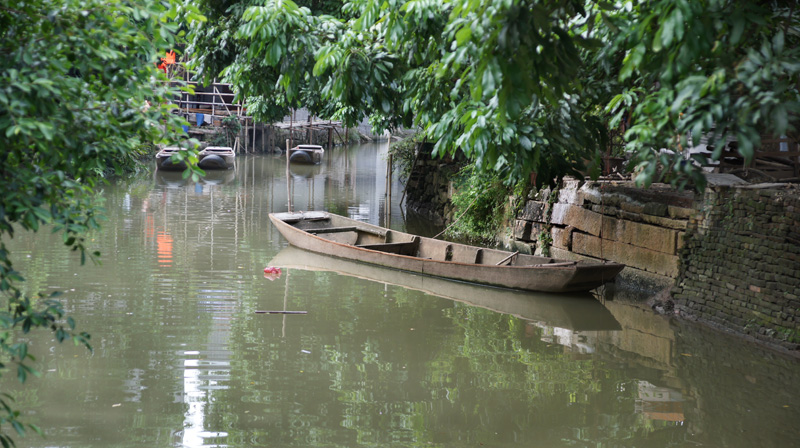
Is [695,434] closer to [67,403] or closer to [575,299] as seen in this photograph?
[575,299]

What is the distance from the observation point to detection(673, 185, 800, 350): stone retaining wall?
7513 mm

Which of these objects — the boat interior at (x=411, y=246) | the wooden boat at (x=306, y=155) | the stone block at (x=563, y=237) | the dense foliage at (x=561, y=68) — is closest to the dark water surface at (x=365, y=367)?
the boat interior at (x=411, y=246)

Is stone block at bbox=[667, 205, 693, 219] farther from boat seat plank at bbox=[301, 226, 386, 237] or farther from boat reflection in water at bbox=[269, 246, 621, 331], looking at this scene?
boat seat plank at bbox=[301, 226, 386, 237]

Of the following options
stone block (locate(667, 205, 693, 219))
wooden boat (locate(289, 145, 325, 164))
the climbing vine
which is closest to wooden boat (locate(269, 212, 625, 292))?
stone block (locate(667, 205, 693, 219))

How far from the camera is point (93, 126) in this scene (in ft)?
9.91

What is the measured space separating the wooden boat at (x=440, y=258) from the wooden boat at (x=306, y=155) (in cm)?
1659

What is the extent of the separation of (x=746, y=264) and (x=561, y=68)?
5517 millimetres

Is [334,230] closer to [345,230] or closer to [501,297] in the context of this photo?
[345,230]

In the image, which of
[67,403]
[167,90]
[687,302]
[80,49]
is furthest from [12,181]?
[687,302]

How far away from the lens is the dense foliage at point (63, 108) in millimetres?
2789

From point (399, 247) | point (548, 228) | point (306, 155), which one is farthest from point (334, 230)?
point (306, 155)

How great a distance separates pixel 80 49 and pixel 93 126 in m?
0.33

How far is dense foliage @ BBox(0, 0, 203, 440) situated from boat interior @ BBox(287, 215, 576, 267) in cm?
736

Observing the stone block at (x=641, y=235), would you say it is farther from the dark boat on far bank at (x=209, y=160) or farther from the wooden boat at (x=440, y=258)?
the dark boat on far bank at (x=209, y=160)
